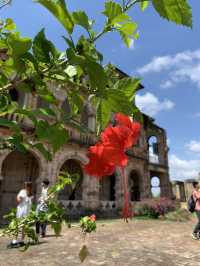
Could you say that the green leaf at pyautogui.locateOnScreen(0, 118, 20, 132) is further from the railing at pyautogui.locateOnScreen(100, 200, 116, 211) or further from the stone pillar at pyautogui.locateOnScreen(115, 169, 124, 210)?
the stone pillar at pyautogui.locateOnScreen(115, 169, 124, 210)

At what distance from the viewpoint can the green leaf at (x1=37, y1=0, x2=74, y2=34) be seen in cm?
48

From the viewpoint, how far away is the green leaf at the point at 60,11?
0.48m

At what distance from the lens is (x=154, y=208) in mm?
11953

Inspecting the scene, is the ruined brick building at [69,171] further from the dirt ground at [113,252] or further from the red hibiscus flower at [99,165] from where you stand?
the red hibiscus flower at [99,165]

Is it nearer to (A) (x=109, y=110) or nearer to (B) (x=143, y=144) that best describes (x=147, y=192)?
(B) (x=143, y=144)

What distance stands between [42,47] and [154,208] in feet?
40.8

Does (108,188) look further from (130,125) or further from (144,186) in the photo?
(130,125)

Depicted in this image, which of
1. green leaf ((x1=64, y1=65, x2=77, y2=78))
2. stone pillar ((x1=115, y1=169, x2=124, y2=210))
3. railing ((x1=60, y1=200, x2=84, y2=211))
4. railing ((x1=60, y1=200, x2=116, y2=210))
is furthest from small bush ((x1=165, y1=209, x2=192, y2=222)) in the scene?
green leaf ((x1=64, y1=65, x2=77, y2=78))

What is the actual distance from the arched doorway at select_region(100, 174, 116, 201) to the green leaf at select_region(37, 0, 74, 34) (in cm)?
1410

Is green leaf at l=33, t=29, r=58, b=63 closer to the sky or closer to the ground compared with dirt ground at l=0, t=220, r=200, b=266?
closer to the sky

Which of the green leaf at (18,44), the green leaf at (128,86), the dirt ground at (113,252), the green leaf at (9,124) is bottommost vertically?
the dirt ground at (113,252)

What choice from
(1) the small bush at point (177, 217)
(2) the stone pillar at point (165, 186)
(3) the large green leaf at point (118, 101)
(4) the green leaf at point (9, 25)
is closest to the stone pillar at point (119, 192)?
(1) the small bush at point (177, 217)

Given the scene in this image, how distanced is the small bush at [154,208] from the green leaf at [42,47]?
1231cm

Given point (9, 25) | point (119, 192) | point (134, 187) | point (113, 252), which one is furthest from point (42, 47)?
point (134, 187)
